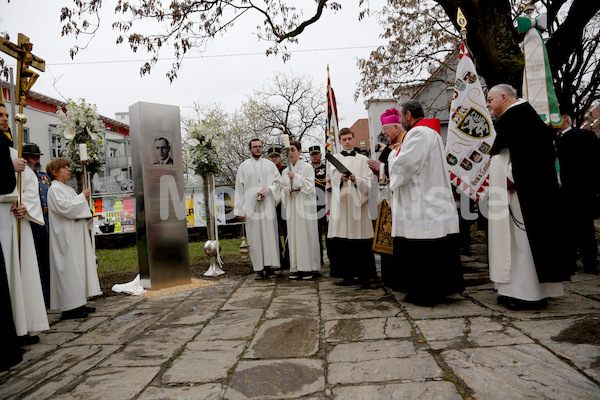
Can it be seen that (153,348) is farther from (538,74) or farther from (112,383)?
(538,74)

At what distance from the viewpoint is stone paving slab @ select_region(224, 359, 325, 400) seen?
7.68 ft

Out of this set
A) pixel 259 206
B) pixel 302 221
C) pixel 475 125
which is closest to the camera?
pixel 475 125

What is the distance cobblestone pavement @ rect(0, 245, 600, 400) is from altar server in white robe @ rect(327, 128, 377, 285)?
0.65m

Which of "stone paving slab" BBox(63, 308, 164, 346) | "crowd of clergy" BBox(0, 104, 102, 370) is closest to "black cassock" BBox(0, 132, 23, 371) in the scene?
"crowd of clergy" BBox(0, 104, 102, 370)

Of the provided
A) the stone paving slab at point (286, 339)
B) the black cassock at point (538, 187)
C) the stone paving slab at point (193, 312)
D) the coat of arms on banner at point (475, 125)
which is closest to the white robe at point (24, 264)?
the stone paving slab at point (193, 312)

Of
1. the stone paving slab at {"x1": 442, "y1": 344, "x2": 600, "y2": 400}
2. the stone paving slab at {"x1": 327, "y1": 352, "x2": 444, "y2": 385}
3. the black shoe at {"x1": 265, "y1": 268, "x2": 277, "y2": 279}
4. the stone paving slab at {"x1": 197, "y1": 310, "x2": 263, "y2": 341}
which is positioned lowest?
the black shoe at {"x1": 265, "y1": 268, "x2": 277, "y2": 279}

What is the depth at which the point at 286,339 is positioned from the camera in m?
3.30

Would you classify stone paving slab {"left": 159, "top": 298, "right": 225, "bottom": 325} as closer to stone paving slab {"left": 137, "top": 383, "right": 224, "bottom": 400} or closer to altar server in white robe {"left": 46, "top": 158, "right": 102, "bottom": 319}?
altar server in white robe {"left": 46, "top": 158, "right": 102, "bottom": 319}

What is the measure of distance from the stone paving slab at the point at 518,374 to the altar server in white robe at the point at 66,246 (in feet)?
13.3

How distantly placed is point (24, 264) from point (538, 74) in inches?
228

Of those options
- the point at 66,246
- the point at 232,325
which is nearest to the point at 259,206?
the point at 66,246

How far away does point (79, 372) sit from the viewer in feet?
9.59

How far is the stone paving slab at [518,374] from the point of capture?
211cm

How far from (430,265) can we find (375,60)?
43.2 feet
